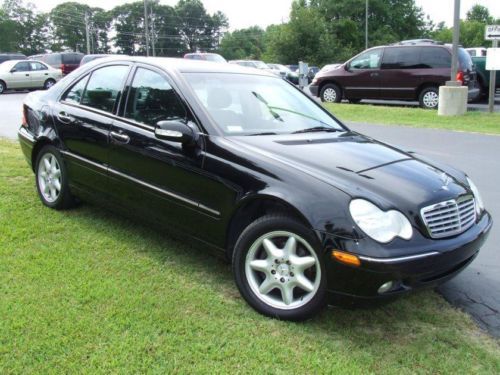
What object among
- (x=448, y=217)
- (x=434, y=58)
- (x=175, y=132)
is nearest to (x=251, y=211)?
(x=175, y=132)

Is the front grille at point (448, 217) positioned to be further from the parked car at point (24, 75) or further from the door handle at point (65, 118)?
the parked car at point (24, 75)

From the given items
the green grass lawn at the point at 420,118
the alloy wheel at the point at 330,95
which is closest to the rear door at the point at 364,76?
the alloy wheel at the point at 330,95

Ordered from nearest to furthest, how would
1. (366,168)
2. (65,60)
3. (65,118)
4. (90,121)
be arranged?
(366,168), (90,121), (65,118), (65,60)

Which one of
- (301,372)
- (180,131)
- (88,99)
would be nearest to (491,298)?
(301,372)

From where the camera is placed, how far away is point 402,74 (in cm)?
1503

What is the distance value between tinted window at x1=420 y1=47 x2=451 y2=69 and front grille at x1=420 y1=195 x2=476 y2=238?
1238 cm

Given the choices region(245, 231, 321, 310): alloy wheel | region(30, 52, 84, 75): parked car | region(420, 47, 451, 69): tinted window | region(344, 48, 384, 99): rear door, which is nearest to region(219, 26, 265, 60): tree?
region(30, 52, 84, 75): parked car

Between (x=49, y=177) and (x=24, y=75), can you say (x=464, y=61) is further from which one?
(x=24, y=75)

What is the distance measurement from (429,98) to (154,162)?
12688 mm

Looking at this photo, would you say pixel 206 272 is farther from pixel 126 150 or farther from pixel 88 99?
pixel 88 99

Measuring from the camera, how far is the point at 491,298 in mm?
3580

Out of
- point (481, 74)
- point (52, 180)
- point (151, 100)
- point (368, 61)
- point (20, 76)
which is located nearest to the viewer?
point (151, 100)

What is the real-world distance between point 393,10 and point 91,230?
72773mm

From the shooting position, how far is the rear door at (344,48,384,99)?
1555 cm
